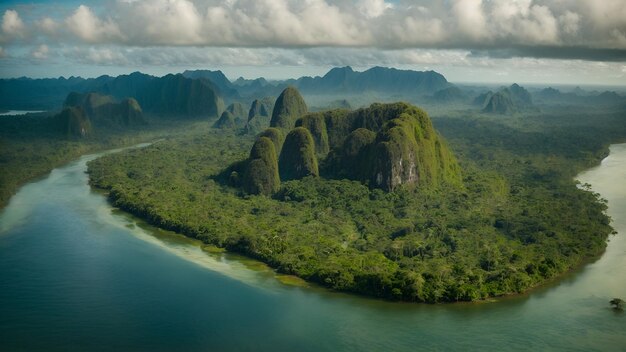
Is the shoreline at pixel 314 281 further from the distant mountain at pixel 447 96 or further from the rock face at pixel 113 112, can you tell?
the distant mountain at pixel 447 96

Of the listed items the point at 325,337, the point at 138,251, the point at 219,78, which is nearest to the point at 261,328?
the point at 325,337

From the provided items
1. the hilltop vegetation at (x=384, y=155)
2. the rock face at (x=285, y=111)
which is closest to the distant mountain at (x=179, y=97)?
the rock face at (x=285, y=111)

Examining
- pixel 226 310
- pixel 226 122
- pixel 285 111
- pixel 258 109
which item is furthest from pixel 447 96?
pixel 226 310

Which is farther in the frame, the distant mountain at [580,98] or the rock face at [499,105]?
the distant mountain at [580,98]

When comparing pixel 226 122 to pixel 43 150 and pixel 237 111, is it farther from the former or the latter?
pixel 43 150

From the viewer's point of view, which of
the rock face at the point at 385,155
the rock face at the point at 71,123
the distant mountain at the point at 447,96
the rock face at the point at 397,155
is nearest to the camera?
the rock face at the point at 397,155

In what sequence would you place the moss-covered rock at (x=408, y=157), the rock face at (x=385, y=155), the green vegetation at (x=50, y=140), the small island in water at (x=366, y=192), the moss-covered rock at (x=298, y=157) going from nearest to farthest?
the small island in water at (x=366, y=192) → the moss-covered rock at (x=408, y=157) → the rock face at (x=385, y=155) → the moss-covered rock at (x=298, y=157) → the green vegetation at (x=50, y=140)

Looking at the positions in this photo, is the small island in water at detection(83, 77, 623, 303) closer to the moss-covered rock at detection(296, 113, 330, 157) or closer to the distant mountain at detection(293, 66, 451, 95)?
the moss-covered rock at detection(296, 113, 330, 157)
